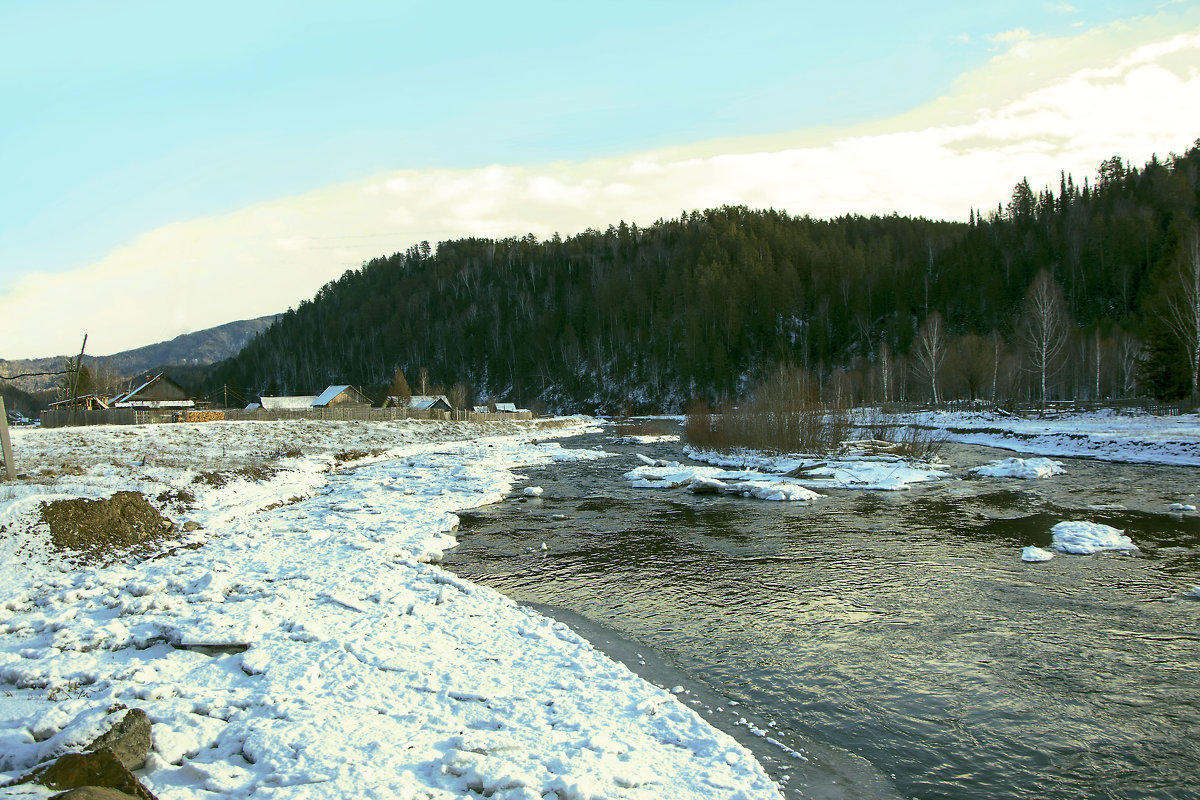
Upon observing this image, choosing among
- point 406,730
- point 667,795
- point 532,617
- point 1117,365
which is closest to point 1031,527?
point 532,617

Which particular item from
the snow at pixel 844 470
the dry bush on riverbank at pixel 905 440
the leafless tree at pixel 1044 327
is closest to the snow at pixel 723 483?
the snow at pixel 844 470

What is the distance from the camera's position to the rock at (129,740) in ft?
16.8

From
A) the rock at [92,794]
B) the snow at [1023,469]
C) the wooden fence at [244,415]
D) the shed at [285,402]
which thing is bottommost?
the snow at [1023,469]

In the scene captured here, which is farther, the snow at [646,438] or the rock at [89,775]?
the snow at [646,438]

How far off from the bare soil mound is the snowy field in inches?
13.8

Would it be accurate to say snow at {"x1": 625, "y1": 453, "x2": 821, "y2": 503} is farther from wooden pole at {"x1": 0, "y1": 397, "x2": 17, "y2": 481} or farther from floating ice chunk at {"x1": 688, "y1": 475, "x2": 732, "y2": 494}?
wooden pole at {"x1": 0, "y1": 397, "x2": 17, "y2": 481}

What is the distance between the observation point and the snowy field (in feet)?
17.5

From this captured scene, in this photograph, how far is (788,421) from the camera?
1353 inches

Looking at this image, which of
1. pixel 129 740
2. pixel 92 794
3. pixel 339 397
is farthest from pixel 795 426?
pixel 339 397

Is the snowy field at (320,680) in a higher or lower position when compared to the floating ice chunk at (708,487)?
higher

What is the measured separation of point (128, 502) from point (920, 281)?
117m

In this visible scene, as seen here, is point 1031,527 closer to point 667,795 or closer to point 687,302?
point 667,795

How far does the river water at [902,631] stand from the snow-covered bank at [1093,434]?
46.4 feet

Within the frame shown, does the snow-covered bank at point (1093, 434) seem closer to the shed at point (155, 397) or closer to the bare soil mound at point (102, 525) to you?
the bare soil mound at point (102, 525)
